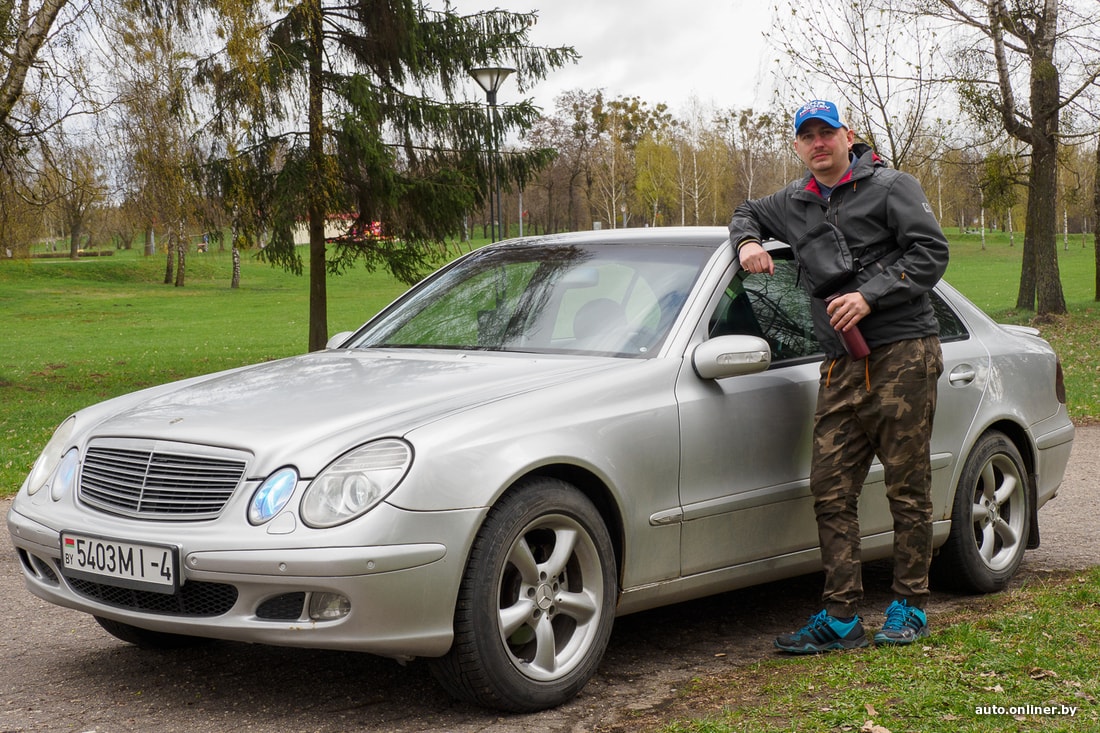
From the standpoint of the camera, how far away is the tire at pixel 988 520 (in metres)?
5.38

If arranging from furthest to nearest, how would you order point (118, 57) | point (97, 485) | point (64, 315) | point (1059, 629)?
point (64, 315), point (118, 57), point (1059, 629), point (97, 485)

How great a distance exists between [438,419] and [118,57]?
1338cm

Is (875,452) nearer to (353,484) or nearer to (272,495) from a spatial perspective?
(353,484)

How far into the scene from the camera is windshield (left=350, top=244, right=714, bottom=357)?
461cm

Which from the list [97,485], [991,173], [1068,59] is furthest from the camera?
[991,173]

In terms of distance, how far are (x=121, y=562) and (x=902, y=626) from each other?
2.71 meters

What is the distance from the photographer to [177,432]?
12.7ft

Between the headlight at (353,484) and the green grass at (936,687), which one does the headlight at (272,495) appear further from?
the green grass at (936,687)

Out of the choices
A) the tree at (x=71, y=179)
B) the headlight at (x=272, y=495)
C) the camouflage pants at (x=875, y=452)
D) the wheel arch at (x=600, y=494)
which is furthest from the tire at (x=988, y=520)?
the tree at (x=71, y=179)

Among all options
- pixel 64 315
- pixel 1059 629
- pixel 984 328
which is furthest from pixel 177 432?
pixel 64 315

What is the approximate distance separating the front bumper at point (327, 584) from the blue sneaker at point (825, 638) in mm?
1493

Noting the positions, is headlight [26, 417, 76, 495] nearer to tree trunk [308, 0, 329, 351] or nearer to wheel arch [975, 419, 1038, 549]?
wheel arch [975, 419, 1038, 549]

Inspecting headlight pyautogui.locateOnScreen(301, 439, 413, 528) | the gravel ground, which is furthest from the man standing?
headlight pyautogui.locateOnScreen(301, 439, 413, 528)

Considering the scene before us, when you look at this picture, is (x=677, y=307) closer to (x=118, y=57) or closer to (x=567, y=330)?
(x=567, y=330)
